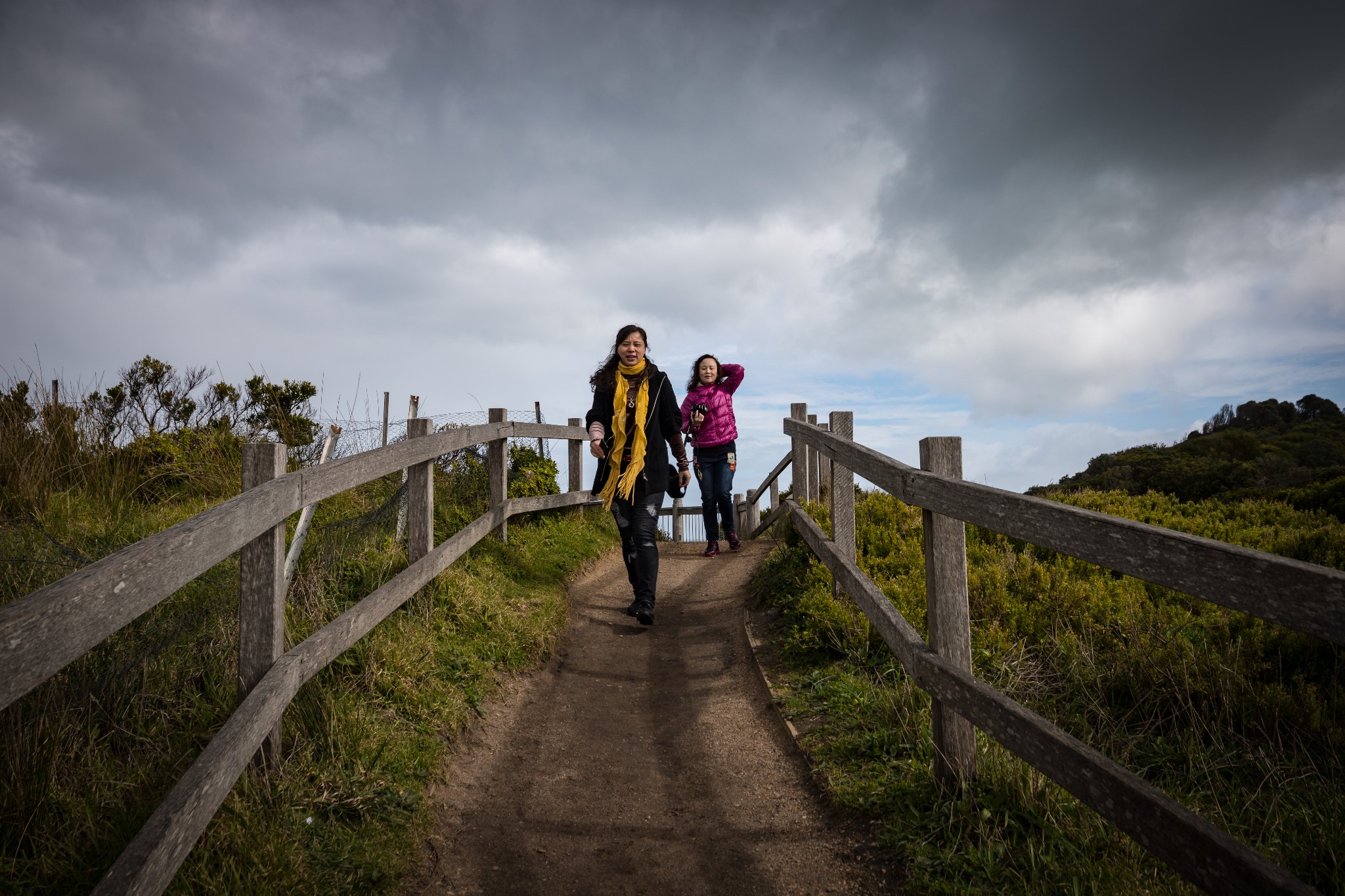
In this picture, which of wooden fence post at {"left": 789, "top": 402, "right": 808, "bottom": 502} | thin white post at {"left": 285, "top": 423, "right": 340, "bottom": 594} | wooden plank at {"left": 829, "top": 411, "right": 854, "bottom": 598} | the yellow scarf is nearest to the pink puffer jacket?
wooden fence post at {"left": 789, "top": 402, "right": 808, "bottom": 502}

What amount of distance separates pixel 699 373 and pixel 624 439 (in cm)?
268

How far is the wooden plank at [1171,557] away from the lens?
5.40 feet

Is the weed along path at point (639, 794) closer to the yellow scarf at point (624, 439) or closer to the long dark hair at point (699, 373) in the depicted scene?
the yellow scarf at point (624, 439)

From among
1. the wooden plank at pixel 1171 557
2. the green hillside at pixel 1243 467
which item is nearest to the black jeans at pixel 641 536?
the wooden plank at pixel 1171 557

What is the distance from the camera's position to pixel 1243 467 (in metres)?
10.6

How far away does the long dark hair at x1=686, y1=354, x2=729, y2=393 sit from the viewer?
27.7 feet

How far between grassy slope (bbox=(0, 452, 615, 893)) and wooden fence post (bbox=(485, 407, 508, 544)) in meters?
1.54

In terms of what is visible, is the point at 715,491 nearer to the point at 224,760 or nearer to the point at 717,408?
the point at 717,408

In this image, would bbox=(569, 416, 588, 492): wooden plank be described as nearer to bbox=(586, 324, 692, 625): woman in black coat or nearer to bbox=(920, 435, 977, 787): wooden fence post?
bbox=(586, 324, 692, 625): woman in black coat

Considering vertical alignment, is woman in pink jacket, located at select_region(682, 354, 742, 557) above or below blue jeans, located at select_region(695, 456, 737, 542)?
above

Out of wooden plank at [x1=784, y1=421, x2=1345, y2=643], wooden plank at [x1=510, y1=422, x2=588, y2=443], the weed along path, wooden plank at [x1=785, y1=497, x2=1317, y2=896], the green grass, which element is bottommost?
the weed along path

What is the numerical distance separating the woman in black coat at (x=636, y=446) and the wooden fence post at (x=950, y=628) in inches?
117

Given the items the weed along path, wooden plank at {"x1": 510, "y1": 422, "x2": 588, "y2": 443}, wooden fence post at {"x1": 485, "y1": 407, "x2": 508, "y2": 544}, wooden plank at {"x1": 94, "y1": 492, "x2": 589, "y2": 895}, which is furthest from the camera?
wooden plank at {"x1": 510, "y1": 422, "x2": 588, "y2": 443}

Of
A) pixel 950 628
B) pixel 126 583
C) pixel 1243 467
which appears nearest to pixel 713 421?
pixel 950 628
